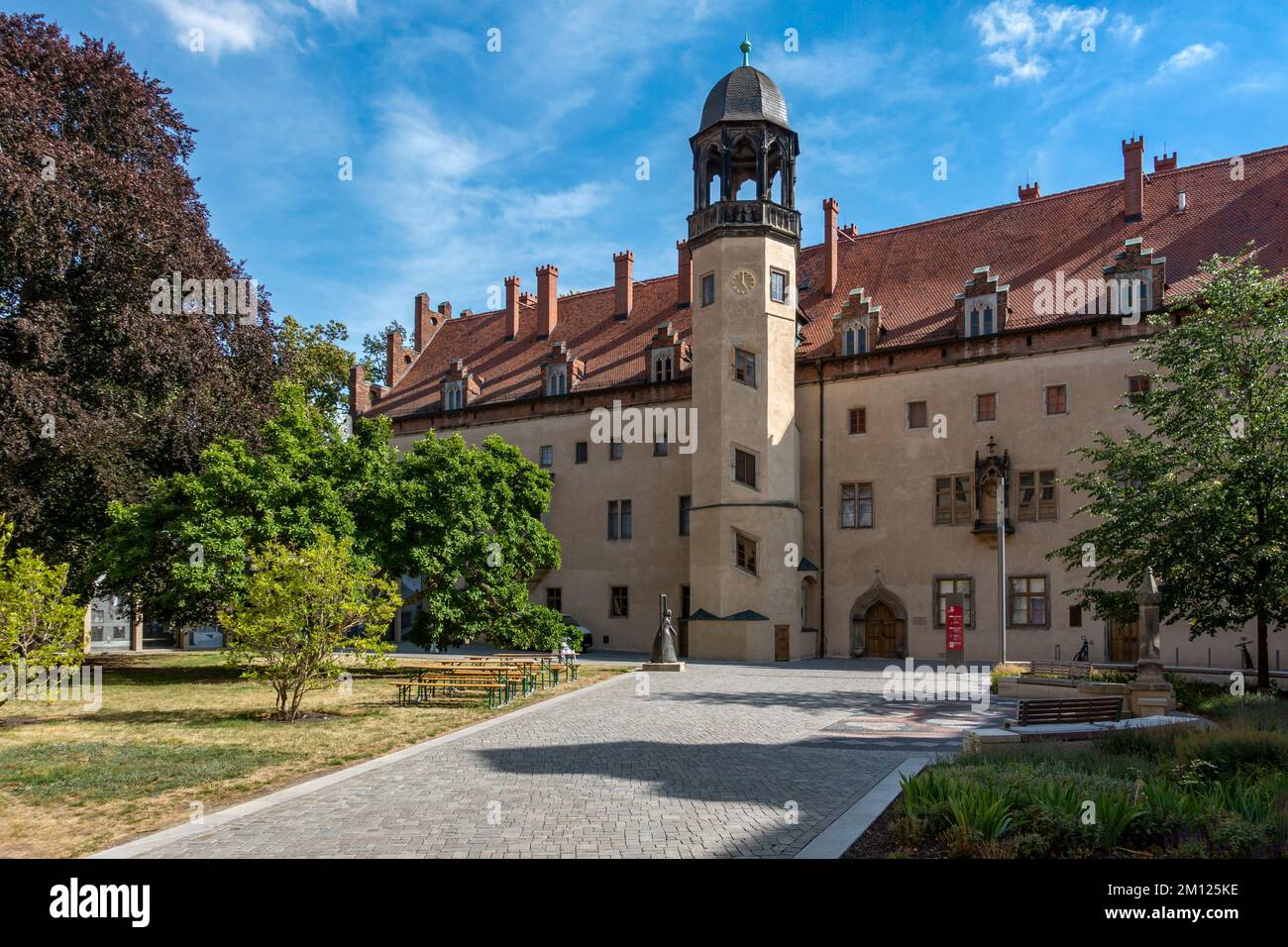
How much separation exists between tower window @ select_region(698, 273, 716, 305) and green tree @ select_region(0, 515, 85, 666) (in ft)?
84.8

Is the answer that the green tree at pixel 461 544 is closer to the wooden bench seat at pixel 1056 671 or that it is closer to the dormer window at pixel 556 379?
the dormer window at pixel 556 379

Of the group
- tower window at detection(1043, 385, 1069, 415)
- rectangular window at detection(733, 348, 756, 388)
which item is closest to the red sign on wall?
tower window at detection(1043, 385, 1069, 415)

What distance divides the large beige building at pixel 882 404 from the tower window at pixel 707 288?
0.40 ft

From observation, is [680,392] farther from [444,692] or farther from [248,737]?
[248,737]

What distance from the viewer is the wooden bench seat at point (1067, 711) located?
1516 centimetres

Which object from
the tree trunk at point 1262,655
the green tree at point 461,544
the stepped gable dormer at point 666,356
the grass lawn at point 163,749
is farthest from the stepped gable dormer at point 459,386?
the tree trunk at point 1262,655

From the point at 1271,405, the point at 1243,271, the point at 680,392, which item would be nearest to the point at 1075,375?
the point at 1243,271

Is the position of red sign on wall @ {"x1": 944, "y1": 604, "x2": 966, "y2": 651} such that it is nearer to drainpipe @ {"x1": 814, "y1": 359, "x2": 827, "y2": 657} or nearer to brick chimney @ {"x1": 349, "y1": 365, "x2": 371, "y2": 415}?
drainpipe @ {"x1": 814, "y1": 359, "x2": 827, "y2": 657}

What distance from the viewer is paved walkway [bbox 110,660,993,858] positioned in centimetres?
927

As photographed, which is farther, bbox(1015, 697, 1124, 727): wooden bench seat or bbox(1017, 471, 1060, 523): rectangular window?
bbox(1017, 471, 1060, 523): rectangular window

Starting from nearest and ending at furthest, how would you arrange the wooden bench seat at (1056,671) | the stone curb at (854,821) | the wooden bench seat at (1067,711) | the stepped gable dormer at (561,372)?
the stone curb at (854,821)
the wooden bench seat at (1067,711)
the wooden bench seat at (1056,671)
the stepped gable dormer at (561,372)

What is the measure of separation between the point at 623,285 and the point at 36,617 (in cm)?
3481

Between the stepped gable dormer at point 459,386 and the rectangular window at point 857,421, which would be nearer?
the rectangular window at point 857,421
